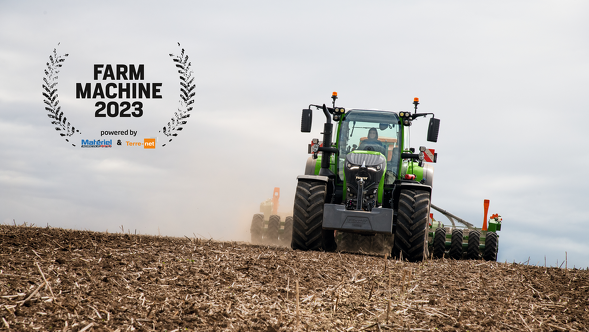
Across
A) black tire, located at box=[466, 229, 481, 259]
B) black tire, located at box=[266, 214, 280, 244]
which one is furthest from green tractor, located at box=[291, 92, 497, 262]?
black tire, located at box=[266, 214, 280, 244]

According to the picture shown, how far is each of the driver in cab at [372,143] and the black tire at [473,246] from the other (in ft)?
14.8

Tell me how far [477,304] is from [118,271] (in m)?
4.16

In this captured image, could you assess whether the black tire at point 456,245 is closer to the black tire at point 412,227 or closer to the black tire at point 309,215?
the black tire at point 412,227

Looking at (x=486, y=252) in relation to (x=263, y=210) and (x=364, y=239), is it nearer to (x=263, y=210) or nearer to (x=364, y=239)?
(x=364, y=239)

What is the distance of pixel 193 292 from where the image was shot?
17.6ft

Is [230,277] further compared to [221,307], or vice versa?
[230,277]

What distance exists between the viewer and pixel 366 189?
10.1m

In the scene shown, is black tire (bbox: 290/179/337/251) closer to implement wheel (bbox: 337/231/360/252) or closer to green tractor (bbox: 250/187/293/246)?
implement wheel (bbox: 337/231/360/252)

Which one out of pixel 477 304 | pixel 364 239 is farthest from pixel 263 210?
pixel 477 304

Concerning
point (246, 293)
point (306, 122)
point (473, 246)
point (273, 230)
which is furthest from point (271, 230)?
point (246, 293)

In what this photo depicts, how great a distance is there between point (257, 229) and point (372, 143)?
17.1 feet

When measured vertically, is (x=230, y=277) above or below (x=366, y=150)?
below

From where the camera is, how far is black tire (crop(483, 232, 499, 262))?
44.7ft

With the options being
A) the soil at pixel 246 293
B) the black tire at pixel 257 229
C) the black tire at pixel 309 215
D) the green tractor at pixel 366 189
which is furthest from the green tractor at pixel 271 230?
the soil at pixel 246 293
